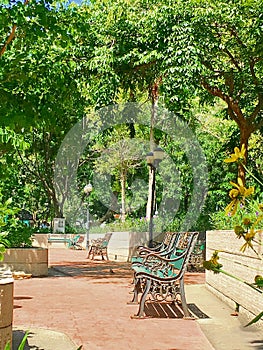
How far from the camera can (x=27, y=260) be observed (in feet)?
38.7

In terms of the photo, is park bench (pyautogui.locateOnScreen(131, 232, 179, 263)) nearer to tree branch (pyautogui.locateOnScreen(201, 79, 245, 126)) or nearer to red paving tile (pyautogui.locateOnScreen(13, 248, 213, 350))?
red paving tile (pyautogui.locateOnScreen(13, 248, 213, 350))

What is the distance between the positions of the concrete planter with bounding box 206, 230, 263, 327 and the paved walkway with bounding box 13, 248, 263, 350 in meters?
0.19

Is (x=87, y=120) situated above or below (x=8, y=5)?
above

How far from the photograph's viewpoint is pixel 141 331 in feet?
19.7

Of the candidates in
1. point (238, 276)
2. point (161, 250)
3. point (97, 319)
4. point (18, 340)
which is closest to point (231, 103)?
point (161, 250)

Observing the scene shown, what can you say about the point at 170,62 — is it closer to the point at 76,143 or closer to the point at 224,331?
the point at 224,331

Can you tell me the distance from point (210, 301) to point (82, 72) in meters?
6.72

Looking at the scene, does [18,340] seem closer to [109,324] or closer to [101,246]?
[109,324]

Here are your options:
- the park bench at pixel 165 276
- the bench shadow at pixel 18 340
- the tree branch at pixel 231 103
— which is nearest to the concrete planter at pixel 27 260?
the park bench at pixel 165 276

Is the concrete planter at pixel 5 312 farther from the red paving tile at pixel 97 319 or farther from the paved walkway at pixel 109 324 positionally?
the red paving tile at pixel 97 319

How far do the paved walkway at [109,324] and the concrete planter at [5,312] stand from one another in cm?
109

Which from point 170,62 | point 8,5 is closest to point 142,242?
point 170,62

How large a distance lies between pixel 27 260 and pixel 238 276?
5.83m

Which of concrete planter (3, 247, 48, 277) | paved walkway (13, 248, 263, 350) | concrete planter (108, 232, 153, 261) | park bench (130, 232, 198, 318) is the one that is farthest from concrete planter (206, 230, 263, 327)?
concrete planter (108, 232, 153, 261)
